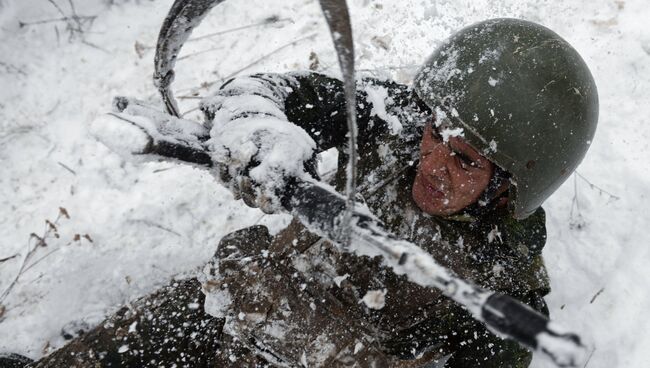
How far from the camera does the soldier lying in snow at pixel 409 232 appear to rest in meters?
1.81

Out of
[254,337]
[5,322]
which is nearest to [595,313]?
[254,337]

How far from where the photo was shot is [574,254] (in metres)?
3.01

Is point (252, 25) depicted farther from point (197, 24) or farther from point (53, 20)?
point (197, 24)

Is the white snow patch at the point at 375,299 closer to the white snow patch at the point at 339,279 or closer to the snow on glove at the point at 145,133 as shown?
the white snow patch at the point at 339,279

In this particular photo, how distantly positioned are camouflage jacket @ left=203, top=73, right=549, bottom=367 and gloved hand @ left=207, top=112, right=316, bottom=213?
1.19 feet

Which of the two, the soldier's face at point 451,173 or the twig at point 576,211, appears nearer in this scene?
the soldier's face at point 451,173

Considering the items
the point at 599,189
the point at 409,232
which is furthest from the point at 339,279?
the point at 599,189

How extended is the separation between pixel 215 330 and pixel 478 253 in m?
1.27

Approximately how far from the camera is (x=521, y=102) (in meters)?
1.92

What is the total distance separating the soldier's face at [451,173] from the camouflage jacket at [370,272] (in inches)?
4.7

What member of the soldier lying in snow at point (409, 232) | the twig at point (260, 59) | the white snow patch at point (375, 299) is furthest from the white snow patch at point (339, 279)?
the twig at point (260, 59)

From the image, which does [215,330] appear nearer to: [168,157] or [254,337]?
[254,337]

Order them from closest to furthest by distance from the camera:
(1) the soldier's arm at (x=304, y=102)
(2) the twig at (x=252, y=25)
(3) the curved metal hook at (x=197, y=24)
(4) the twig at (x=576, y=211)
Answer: (3) the curved metal hook at (x=197, y=24)
(1) the soldier's arm at (x=304, y=102)
(4) the twig at (x=576, y=211)
(2) the twig at (x=252, y=25)

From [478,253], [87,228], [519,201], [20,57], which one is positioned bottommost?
[87,228]
